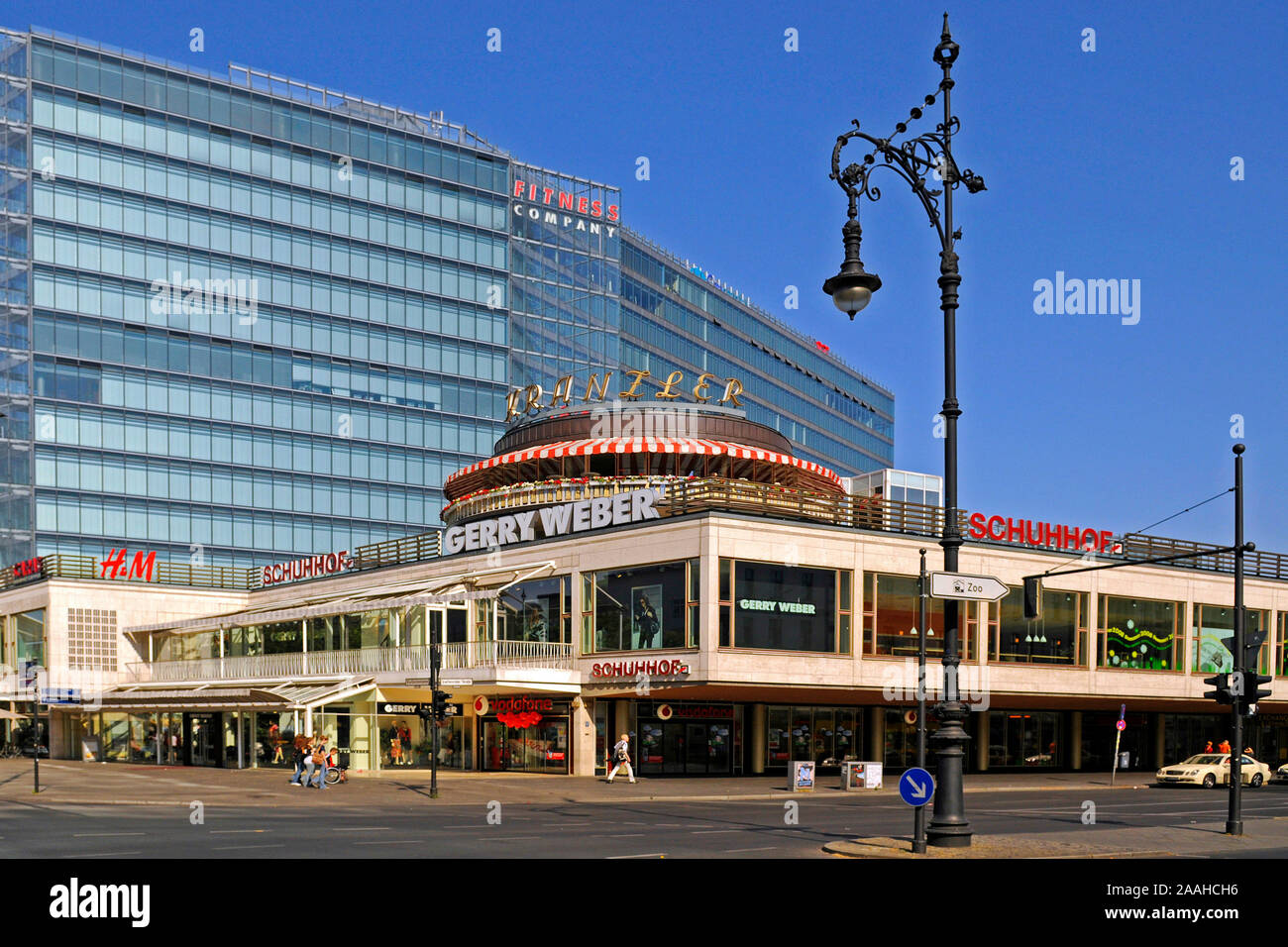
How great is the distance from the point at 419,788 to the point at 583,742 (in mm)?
8245

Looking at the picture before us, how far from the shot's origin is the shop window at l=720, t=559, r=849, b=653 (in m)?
44.5

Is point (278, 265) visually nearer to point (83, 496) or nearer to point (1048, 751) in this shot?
point (83, 496)

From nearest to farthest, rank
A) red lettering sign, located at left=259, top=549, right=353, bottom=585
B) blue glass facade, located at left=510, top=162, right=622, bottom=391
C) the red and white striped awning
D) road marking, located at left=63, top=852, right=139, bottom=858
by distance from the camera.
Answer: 1. road marking, located at left=63, top=852, right=139, bottom=858
2. the red and white striped awning
3. red lettering sign, located at left=259, top=549, right=353, bottom=585
4. blue glass facade, located at left=510, top=162, right=622, bottom=391

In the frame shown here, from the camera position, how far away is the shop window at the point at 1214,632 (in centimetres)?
5803

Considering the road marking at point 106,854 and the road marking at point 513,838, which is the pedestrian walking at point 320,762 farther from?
the road marking at point 106,854

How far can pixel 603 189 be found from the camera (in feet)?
411

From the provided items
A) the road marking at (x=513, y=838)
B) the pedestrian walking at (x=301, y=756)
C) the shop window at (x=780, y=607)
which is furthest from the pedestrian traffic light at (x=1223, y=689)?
the pedestrian walking at (x=301, y=756)

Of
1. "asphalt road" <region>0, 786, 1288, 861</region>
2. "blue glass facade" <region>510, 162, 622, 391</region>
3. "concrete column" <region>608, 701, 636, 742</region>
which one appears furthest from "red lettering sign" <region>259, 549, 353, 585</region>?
"blue glass facade" <region>510, 162, 622, 391</region>

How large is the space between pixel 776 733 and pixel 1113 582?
15283 millimetres

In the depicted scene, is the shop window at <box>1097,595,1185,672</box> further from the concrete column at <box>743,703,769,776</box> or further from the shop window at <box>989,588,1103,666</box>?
the concrete column at <box>743,703,769,776</box>

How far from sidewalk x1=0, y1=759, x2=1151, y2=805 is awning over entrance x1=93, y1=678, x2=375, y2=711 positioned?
8.12ft

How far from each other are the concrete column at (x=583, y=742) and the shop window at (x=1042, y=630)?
15035 millimetres
